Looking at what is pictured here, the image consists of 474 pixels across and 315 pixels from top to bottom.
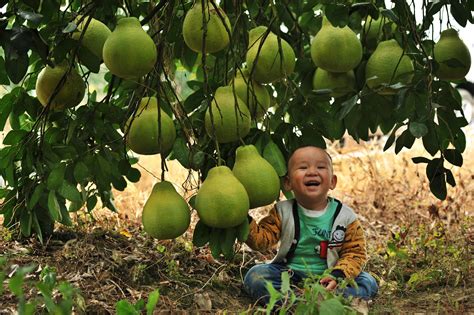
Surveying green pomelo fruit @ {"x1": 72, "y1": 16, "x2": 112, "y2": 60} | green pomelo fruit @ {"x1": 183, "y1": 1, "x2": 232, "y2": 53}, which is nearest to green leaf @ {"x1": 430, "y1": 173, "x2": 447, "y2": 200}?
green pomelo fruit @ {"x1": 183, "y1": 1, "x2": 232, "y2": 53}

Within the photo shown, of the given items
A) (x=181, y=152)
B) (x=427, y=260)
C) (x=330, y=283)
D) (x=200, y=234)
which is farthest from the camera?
(x=427, y=260)

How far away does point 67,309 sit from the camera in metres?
1.73

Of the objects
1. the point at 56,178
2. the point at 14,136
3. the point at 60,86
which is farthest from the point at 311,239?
the point at 14,136

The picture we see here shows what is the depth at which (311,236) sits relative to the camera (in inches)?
116

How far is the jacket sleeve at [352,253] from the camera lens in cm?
287

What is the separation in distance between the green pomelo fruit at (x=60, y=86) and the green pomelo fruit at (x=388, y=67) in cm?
87

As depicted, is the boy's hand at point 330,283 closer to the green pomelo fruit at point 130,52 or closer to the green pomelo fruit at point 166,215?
the green pomelo fruit at point 166,215

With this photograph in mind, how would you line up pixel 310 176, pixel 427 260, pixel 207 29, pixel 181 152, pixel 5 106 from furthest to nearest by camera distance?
1. pixel 427 260
2. pixel 5 106
3. pixel 310 176
4. pixel 181 152
5. pixel 207 29

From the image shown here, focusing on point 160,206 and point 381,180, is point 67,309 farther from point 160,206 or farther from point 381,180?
point 381,180

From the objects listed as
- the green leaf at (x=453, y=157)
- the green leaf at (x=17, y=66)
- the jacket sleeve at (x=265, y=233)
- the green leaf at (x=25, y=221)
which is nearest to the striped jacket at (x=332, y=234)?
the jacket sleeve at (x=265, y=233)

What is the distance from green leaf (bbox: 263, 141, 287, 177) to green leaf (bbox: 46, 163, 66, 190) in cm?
62

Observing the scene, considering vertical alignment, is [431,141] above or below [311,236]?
above

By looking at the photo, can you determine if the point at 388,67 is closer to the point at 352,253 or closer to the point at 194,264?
the point at 352,253

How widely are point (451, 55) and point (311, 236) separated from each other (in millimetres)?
803
